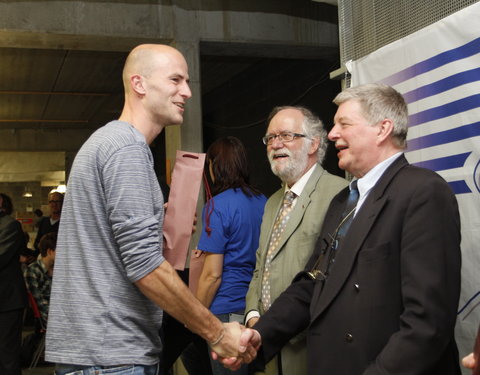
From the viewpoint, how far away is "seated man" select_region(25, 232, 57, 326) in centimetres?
531

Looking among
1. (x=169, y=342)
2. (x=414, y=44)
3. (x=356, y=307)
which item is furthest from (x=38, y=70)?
(x=356, y=307)

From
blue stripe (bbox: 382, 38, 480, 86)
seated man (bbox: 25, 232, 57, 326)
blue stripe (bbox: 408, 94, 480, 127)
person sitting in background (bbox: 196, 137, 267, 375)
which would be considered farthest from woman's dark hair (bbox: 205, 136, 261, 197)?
seated man (bbox: 25, 232, 57, 326)

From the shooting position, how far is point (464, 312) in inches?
87.4

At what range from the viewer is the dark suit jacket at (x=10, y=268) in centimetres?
445

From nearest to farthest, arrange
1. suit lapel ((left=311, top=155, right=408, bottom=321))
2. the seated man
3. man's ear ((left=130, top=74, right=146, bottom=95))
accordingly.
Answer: suit lapel ((left=311, top=155, right=408, bottom=321)), man's ear ((left=130, top=74, right=146, bottom=95)), the seated man

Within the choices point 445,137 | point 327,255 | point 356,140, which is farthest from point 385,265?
point 445,137

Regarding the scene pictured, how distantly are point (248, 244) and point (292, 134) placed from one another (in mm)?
633

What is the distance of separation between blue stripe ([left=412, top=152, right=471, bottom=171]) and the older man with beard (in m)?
0.38

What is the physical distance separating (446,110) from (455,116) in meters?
0.05

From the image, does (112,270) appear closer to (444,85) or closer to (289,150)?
(289,150)

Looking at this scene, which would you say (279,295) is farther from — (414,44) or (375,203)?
(414,44)

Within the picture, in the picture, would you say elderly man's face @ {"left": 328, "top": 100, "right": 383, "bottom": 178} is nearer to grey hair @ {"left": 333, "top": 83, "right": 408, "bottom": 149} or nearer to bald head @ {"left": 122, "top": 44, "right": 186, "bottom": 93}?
grey hair @ {"left": 333, "top": 83, "right": 408, "bottom": 149}

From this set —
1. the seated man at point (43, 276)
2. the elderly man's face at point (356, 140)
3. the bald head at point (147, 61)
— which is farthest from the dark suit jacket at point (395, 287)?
the seated man at point (43, 276)

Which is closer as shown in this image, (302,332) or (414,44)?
(302,332)
